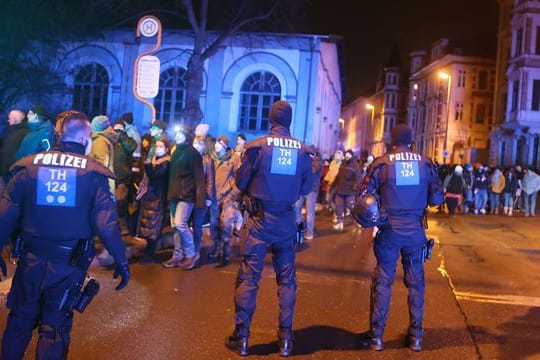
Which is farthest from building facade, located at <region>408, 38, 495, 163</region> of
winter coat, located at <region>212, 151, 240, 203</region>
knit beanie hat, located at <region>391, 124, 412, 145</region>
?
knit beanie hat, located at <region>391, 124, 412, 145</region>

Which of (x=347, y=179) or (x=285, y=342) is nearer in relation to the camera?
(x=285, y=342)

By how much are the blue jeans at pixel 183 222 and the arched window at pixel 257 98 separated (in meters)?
18.0

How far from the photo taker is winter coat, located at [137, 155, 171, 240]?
26.4 ft

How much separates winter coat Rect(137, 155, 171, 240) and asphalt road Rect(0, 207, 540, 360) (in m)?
0.52

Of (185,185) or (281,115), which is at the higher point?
(281,115)

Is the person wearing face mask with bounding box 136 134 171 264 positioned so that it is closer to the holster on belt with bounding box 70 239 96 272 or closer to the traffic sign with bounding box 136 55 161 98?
the traffic sign with bounding box 136 55 161 98

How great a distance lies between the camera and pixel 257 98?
25.9 m

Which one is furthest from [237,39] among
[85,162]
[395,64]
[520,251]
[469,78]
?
[395,64]

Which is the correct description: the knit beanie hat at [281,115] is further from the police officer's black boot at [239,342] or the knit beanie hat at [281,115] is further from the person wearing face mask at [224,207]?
the person wearing face mask at [224,207]

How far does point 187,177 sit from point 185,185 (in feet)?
0.37

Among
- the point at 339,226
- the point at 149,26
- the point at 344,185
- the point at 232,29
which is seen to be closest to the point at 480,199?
the point at 344,185

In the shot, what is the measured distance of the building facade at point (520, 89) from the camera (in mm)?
37281

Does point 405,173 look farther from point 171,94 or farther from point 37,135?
point 171,94

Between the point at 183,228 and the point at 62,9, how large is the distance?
45.8 ft
